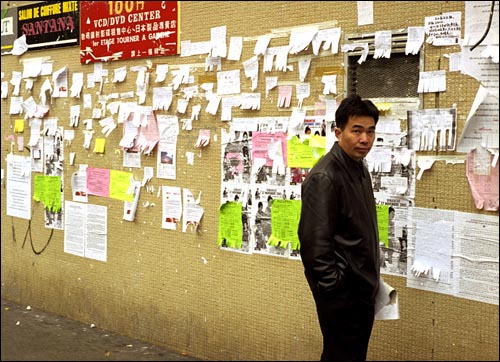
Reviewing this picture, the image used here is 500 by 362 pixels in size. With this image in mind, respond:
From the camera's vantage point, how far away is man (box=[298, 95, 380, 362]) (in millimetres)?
3803

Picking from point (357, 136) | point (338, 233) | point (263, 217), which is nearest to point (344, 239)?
point (338, 233)

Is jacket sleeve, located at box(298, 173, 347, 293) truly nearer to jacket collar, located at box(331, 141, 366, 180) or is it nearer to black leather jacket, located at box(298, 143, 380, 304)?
black leather jacket, located at box(298, 143, 380, 304)

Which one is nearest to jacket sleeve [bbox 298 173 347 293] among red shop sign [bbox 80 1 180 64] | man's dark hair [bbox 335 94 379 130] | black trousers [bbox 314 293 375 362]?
black trousers [bbox 314 293 375 362]

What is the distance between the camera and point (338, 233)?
3.90 meters

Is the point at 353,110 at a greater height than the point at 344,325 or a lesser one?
greater

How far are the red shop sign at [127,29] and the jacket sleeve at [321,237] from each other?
2859 millimetres

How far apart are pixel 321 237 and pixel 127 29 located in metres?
3.69

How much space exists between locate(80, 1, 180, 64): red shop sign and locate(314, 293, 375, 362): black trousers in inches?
122

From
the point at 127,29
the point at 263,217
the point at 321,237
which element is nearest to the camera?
the point at 321,237

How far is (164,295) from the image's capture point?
21.5 feet

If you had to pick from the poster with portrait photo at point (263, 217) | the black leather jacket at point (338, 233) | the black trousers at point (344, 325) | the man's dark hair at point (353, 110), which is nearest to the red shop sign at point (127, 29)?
the poster with portrait photo at point (263, 217)

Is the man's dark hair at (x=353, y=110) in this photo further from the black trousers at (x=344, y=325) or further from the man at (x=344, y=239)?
the black trousers at (x=344, y=325)

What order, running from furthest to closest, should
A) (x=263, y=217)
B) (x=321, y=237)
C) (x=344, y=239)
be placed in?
(x=263, y=217), (x=344, y=239), (x=321, y=237)

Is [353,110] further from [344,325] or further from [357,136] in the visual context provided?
[344,325]
